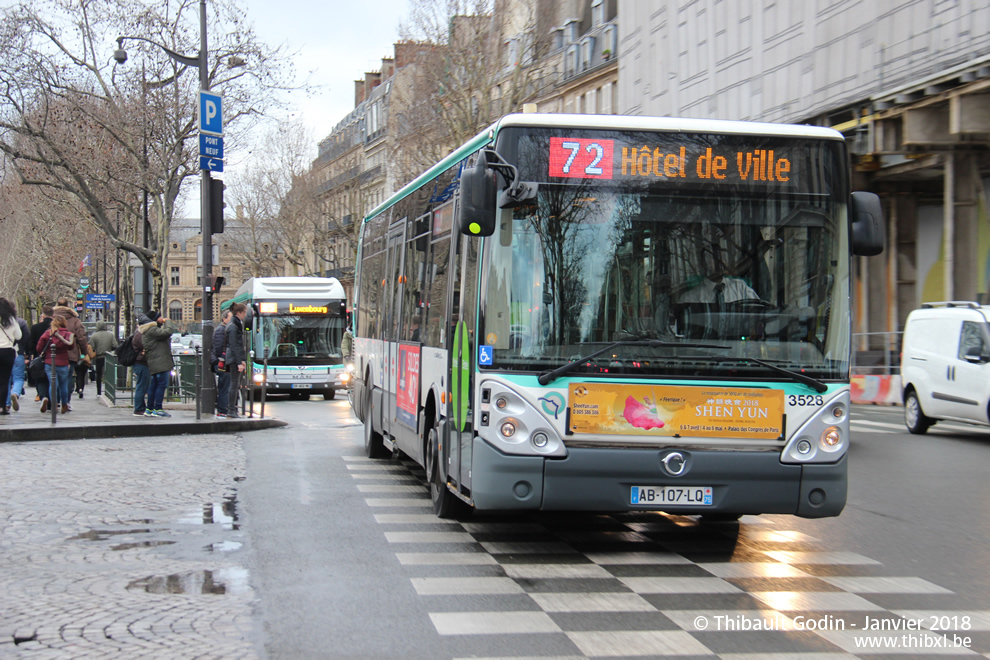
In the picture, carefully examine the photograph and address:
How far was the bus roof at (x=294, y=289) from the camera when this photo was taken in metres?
30.4

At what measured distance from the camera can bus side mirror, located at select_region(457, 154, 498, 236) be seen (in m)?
7.41

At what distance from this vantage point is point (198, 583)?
22.5 ft

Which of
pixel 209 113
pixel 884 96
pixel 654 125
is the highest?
pixel 884 96

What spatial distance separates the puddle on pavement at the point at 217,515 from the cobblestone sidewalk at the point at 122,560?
0.6 inches

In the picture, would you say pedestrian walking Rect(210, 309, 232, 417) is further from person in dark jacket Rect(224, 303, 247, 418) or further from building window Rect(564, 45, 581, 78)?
building window Rect(564, 45, 581, 78)

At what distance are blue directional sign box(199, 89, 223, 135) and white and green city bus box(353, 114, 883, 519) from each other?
1218cm

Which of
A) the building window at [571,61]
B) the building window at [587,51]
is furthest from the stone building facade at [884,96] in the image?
the building window at [571,61]

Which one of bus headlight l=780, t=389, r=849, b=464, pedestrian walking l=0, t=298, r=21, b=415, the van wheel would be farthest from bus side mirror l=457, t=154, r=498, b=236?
the van wheel

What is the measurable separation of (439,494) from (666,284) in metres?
2.80

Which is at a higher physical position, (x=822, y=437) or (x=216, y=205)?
(x=216, y=205)

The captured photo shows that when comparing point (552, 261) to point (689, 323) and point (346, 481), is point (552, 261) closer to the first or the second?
point (689, 323)

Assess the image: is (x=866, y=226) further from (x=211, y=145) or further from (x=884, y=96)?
(x=884, y=96)

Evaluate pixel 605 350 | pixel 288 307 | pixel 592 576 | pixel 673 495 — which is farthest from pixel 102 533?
pixel 288 307

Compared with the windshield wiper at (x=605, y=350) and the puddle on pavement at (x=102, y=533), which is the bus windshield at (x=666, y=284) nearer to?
the windshield wiper at (x=605, y=350)
